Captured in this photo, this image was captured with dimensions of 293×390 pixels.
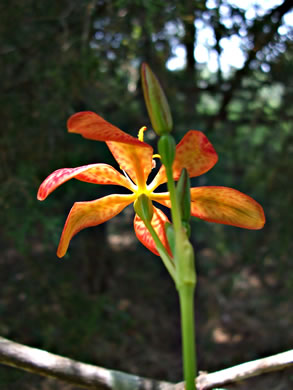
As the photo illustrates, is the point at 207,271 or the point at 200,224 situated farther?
the point at 207,271

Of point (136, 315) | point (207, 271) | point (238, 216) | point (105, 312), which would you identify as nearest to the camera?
point (238, 216)

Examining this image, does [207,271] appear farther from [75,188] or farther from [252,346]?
[75,188]

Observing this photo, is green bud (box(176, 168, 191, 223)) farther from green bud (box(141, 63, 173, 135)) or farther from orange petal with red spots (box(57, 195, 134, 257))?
orange petal with red spots (box(57, 195, 134, 257))

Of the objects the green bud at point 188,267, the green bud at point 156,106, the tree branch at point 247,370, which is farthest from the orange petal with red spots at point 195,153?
the tree branch at point 247,370

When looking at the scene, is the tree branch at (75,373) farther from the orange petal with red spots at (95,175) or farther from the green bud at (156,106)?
the green bud at (156,106)

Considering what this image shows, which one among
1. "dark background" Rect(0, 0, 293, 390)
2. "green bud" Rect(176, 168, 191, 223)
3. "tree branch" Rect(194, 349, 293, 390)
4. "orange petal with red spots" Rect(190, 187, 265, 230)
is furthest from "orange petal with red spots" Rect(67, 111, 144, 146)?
"dark background" Rect(0, 0, 293, 390)

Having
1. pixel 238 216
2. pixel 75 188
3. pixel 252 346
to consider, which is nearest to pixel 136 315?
pixel 252 346
